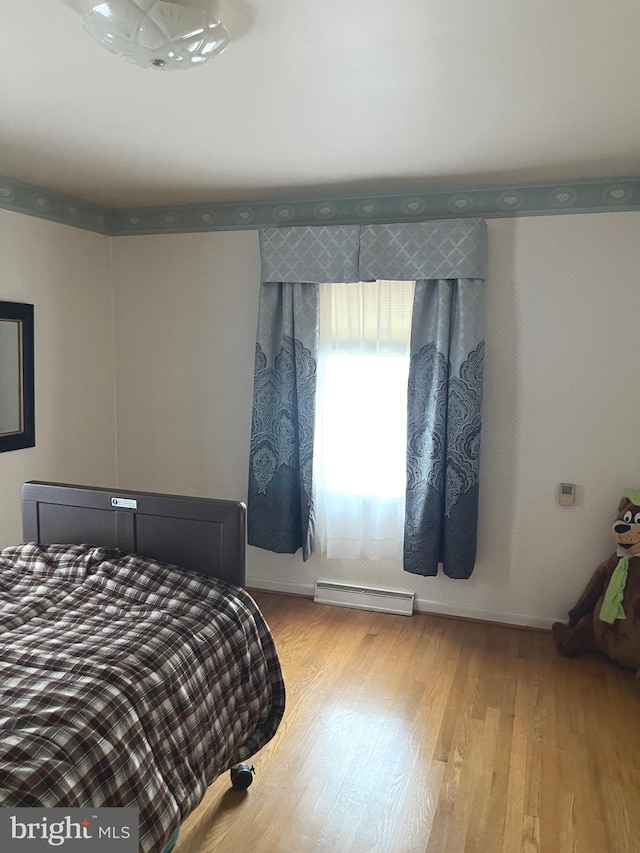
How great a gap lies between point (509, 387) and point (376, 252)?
3.51 ft

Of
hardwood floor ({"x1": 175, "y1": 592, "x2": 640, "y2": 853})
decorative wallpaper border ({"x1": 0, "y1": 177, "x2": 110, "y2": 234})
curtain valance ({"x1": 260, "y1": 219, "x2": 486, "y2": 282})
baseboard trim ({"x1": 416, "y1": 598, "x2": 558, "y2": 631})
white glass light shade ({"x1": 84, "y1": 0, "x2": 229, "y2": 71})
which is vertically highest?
decorative wallpaper border ({"x1": 0, "y1": 177, "x2": 110, "y2": 234})

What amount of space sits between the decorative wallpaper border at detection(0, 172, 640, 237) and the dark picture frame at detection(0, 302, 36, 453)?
1.95 ft

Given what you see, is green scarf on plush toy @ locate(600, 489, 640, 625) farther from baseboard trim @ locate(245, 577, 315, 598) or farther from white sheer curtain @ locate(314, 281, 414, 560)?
baseboard trim @ locate(245, 577, 315, 598)

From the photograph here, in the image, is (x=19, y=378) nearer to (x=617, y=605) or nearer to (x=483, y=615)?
(x=483, y=615)

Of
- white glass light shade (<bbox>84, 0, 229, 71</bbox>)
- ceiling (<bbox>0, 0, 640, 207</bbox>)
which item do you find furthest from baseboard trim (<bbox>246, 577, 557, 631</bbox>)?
white glass light shade (<bbox>84, 0, 229, 71</bbox>)

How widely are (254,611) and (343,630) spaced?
1.55 metres

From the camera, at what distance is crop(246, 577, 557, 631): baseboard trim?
388cm

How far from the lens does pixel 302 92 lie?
238cm

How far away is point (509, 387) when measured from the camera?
3.79m

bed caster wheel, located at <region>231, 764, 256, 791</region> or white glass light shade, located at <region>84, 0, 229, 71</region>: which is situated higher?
white glass light shade, located at <region>84, 0, 229, 71</region>

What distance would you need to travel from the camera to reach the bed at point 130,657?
5.34 ft

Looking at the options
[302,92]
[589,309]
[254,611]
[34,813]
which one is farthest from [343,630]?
[302,92]

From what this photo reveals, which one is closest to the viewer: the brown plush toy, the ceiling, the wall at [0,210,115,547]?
the ceiling

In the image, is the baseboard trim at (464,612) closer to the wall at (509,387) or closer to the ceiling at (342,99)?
the wall at (509,387)
